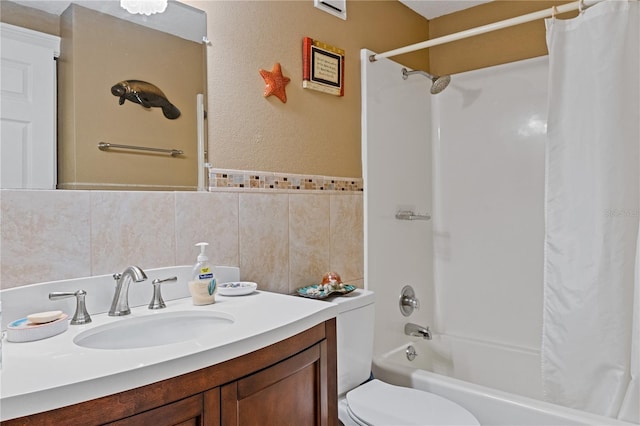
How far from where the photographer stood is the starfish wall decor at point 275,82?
68.6 inches

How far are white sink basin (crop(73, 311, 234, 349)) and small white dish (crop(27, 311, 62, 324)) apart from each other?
0.25 feet

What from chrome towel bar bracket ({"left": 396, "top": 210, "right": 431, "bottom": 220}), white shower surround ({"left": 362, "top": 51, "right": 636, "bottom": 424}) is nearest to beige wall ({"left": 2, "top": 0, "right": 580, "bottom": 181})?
white shower surround ({"left": 362, "top": 51, "right": 636, "bottom": 424})

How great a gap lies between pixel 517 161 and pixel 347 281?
1.18 metres

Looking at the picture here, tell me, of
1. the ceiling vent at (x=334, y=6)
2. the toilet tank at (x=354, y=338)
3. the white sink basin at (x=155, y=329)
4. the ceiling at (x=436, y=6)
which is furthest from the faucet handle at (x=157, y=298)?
the ceiling at (x=436, y=6)

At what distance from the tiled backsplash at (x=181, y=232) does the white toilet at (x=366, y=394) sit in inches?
10.7

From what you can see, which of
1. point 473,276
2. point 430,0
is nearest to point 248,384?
point 473,276

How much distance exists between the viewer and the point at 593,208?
1772 millimetres

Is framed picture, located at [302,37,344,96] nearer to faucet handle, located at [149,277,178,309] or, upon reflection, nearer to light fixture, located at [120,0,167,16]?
light fixture, located at [120,0,167,16]

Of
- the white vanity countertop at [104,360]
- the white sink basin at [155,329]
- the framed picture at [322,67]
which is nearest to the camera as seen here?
the white vanity countertop at [104,360]

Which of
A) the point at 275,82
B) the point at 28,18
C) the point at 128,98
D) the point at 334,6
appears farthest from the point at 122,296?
the point at 334,6

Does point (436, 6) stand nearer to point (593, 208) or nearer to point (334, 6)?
point (334, 6)

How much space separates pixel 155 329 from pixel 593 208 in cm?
A: 163

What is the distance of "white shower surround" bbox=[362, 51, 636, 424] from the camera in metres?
2.32

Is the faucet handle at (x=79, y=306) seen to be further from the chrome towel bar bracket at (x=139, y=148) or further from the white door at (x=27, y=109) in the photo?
the chrome towel bar bracket at (x=139, y=148)
